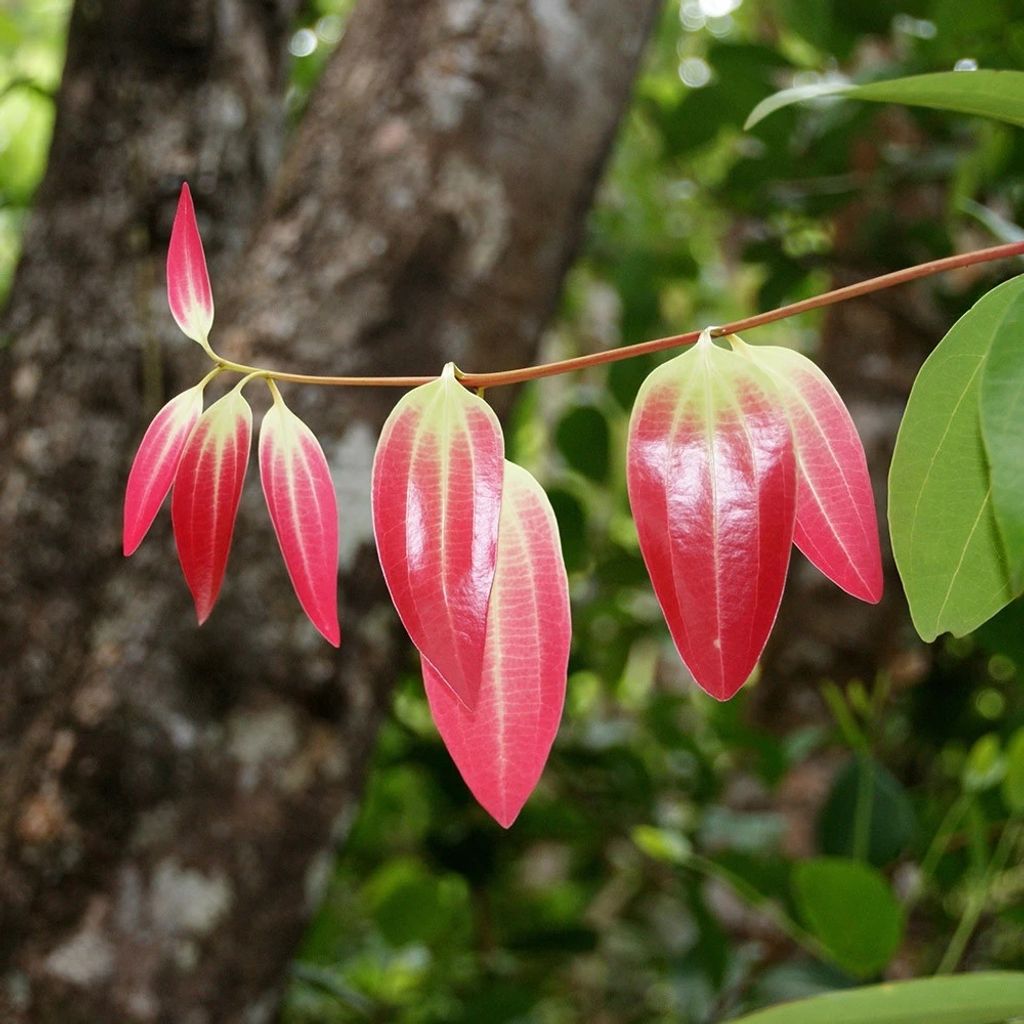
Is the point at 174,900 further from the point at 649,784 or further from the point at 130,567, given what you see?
the point at 649,784

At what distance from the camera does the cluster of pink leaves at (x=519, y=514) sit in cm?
24

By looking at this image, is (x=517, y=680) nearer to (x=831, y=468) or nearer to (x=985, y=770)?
(x=831, y=468)

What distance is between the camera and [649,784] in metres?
1.03

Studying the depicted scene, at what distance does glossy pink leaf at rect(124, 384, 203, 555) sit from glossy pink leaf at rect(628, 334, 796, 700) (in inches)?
4.7

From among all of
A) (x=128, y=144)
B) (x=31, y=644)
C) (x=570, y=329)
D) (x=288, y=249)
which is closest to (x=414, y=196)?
(x=288, y=249)

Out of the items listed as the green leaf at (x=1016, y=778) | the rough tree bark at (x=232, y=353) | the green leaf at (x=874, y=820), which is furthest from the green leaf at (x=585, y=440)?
the green leaf at (x=1016, y=778)

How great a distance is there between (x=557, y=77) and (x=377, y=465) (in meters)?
0.63

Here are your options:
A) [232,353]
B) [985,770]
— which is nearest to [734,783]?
[985,770]

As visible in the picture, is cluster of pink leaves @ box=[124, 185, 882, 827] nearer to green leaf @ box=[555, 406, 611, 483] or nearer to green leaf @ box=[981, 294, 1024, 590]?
green leaf @ box=[981, 294, 1024, 590]

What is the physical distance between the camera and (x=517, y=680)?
0.26 m

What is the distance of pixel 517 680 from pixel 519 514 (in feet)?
0.14

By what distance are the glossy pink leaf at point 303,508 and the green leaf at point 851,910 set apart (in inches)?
15.1

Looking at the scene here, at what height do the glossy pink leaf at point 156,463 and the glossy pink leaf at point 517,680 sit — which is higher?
the glossy pink leaf at point 156,463

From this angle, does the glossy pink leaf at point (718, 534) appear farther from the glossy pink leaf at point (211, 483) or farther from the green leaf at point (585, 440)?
the green leaf at point (585, 440)
